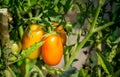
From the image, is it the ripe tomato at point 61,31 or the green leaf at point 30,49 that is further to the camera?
the ripe tomato at point 61,31

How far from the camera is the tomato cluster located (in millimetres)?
782

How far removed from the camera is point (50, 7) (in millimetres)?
828

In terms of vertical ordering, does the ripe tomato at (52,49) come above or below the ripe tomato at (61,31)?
below

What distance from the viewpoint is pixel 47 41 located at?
801 mm

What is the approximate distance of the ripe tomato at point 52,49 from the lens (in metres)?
0.79

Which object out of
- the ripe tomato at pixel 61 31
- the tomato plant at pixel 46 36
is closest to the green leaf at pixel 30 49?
the tomato plant at pixel 46 36

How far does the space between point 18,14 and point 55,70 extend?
0.52 ft

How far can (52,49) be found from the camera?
32.2 inches

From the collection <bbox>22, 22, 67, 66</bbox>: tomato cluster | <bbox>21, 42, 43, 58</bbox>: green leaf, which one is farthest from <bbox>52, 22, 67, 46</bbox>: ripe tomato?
<bbox>21, 42, 43, 58</bbox>: green leaf

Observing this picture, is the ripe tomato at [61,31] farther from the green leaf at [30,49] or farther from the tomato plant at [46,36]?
the green leaf at [30,49]

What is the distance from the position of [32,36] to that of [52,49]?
6 centimetres

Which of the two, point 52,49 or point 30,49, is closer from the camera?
point 30,49

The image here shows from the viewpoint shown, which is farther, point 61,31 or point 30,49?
point 61,31

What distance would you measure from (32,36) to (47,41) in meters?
0.04
